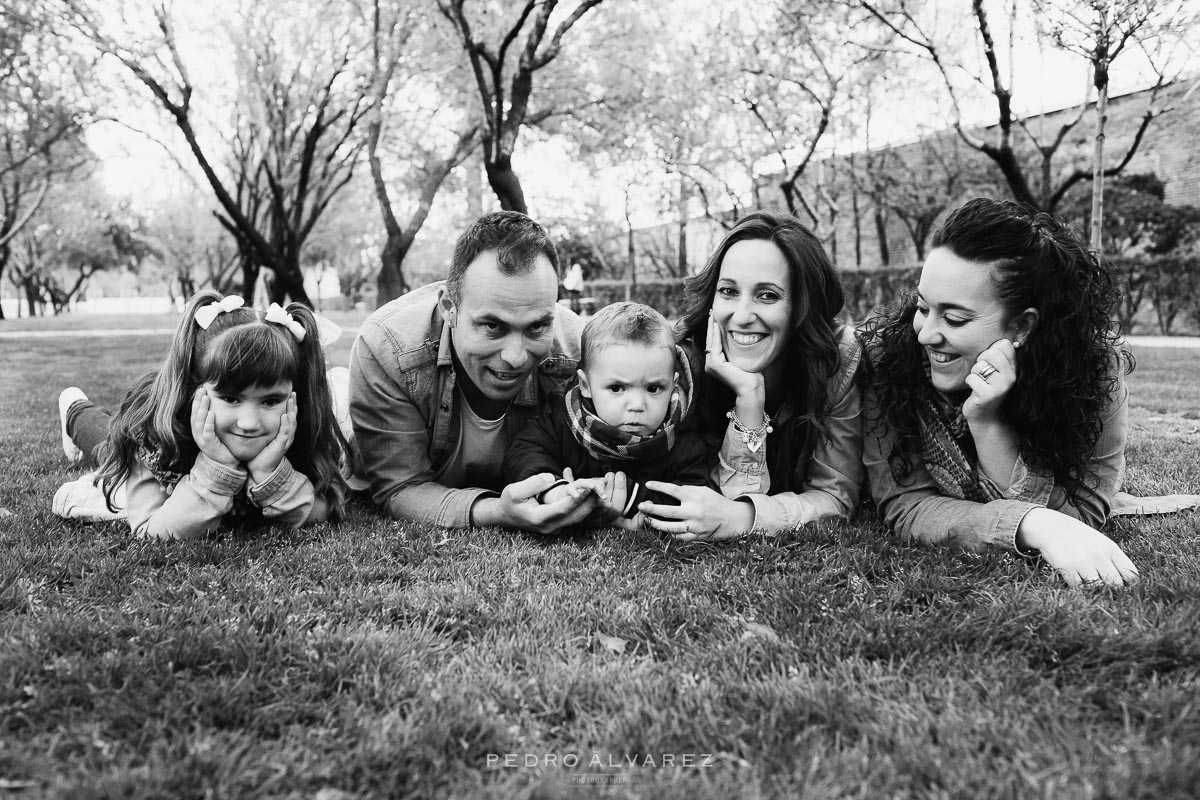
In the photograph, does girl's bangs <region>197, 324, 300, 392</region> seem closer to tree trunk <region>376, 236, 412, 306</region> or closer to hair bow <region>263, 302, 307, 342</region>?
hair bow <region>263, 302, 307, 342</region>

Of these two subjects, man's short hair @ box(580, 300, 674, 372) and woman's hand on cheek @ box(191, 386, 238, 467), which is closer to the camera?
woman's hand on cheek @ box(191, 386, 238, 467)

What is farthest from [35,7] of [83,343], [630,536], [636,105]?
[630,536]

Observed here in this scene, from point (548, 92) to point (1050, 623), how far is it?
16.4 metres

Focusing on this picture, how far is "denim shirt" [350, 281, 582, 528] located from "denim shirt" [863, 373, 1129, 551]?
1693mm

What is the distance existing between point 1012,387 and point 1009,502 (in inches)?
17.4

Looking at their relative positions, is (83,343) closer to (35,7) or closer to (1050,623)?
(35,7)

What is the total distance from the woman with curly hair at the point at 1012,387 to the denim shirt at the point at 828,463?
191 mm

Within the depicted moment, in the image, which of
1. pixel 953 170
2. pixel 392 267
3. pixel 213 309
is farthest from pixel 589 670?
pixel 953 170

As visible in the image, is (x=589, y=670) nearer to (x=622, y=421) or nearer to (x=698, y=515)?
(x=698, y=515)

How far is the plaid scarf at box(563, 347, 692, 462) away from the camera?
142 inches

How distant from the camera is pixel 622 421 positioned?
3.58 meters

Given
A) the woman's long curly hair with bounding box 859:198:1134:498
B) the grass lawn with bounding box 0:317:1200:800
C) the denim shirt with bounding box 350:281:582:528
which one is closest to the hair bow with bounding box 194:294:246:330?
the denim shirt with bounding box 350:281:582:528

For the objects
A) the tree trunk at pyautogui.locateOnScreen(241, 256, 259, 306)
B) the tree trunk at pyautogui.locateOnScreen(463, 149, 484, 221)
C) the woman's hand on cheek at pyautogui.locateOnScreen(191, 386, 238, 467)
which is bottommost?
the woman's hand on cheek at pyautogui.locateOnScreen(191, 386, 238, 467)

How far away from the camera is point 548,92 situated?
56.2 feet
